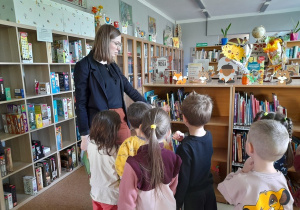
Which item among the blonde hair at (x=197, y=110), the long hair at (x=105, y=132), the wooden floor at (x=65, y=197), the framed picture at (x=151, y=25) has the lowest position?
the wooden floor at (x=65, y=197)

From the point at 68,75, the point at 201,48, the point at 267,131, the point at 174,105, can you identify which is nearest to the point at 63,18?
the point at 68,75

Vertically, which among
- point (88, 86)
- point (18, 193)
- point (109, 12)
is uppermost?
point (109, 12)

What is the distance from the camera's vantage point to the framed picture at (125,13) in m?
4.16

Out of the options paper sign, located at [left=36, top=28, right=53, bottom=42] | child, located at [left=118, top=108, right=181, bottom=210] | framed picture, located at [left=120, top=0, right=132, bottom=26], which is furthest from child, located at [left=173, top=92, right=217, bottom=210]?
framed picture, located at [left=120, top=0, right=132, bottom=26]

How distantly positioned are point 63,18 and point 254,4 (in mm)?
5074

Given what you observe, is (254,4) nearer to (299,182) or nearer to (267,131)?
(299,182)

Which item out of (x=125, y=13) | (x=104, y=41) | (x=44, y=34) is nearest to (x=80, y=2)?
(x=44, y=34)

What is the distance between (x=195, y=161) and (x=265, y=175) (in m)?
0.38

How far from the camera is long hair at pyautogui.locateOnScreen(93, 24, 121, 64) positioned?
152 cm

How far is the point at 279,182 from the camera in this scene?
3.20ft

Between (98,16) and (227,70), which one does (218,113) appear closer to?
(227,70)

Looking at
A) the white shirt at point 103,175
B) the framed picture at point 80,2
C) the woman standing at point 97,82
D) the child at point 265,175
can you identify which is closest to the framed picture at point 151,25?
the framed picture at point 80,2

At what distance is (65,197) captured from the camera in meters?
2.26

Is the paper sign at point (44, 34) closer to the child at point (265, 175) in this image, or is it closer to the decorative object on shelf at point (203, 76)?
the decorative object on shelf at point (203, 76)
